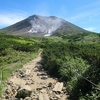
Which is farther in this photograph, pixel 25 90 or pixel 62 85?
pixel 62 85

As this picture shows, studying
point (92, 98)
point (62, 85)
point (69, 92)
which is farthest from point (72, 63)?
point (92, 98)

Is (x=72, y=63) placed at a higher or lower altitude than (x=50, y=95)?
higher

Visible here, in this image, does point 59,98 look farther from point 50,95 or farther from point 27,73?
point 27,73

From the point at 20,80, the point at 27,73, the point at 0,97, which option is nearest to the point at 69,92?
the point at 0,97

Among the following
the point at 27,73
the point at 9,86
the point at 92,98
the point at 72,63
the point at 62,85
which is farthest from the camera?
the point at 27,73

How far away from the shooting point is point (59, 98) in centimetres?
1349

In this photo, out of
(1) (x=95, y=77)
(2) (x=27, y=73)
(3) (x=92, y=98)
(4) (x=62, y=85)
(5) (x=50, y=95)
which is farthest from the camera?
(2) (x=27, y=73)

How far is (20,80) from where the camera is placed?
64.6ft

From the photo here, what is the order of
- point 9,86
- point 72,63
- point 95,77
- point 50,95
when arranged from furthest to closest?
point 72,63, point 9,86, point 50,95, point 95,77

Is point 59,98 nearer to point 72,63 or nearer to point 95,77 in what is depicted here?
point 95,77

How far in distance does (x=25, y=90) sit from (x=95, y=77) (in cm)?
447

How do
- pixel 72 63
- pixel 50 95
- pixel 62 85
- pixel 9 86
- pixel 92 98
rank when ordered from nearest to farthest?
pixel 92 98 < pixel 50 95 < pixel 62 85 < pixel 9 86 < pixel 72 63

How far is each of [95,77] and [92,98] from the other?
85.4 inches

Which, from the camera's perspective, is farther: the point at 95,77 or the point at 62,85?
the point at 62,85
